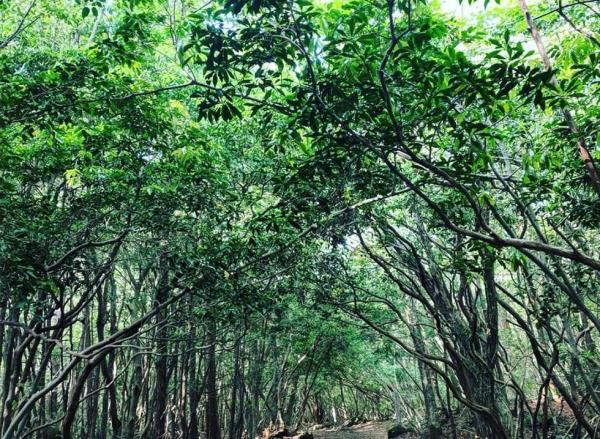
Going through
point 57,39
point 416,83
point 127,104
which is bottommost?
point 416,83

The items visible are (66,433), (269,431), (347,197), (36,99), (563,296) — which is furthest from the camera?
(269,431)

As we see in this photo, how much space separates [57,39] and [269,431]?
1885 centimetres

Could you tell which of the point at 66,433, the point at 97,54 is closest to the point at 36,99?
the point at 97,54

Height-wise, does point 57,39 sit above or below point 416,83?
above

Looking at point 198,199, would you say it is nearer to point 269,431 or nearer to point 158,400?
point 158,400

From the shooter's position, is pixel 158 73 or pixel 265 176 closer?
pixel 265 176

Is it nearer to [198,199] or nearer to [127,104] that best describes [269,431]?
[198,199]

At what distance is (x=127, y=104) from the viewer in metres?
5.23

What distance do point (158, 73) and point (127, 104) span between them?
3.74 metres

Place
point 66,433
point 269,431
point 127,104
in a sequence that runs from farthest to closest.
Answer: point 269,431 → point 66,433 → point 127,104

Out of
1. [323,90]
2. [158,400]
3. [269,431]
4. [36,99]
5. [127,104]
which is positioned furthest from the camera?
[269,431]

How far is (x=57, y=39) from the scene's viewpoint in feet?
32.1

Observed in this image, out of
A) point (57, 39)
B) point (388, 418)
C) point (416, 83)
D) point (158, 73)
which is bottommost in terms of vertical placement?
point (388, 418)

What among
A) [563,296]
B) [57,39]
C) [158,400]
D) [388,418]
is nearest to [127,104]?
[57,39]
